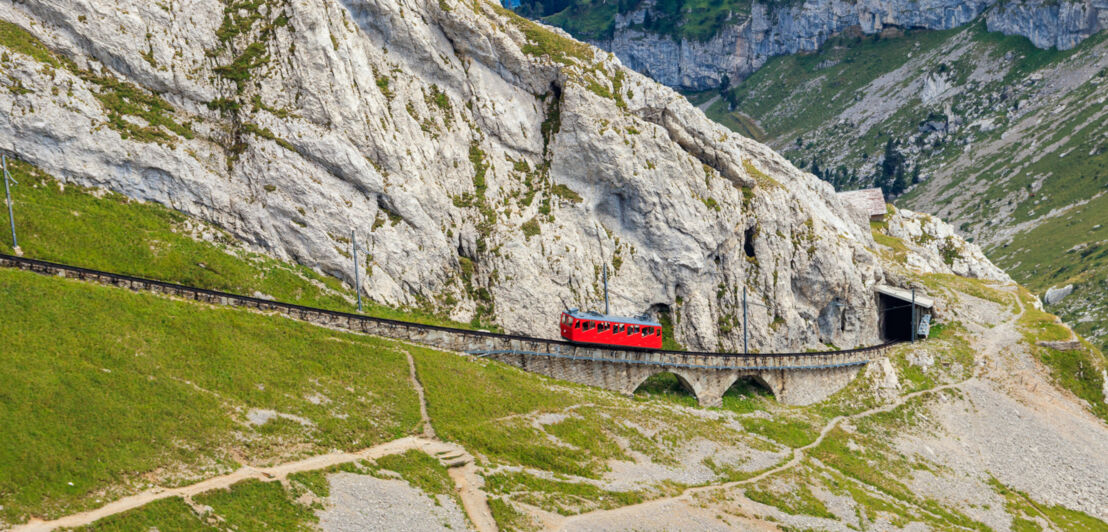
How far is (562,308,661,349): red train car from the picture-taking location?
63.7 metres

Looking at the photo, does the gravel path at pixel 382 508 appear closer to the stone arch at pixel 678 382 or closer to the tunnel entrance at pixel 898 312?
the stone arch at pixel 678 382

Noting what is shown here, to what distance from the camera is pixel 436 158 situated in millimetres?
75250

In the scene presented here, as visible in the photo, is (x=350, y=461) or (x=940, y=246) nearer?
(x=350, y=461)

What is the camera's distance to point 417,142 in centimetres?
7438

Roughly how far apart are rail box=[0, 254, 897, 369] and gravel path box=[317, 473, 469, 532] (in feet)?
56.2

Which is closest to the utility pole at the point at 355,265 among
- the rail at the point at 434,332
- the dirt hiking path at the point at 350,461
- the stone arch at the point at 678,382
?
the rail at the point at 434,332

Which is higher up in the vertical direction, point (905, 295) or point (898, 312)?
point (905, 295)

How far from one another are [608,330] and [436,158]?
24531mm

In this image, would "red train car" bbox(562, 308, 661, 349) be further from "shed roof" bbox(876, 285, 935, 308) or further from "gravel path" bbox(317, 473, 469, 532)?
"shed roof" bbox(876, 285, 935, 308)

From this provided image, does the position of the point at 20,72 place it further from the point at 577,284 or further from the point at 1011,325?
the point at 1011,325

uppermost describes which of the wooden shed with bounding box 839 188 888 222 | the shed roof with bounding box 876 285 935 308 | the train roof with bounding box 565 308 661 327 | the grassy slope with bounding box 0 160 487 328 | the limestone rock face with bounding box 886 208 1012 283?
the wooden shed with bounding box 839 188 888 222

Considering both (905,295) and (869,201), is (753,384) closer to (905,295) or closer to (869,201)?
(905,295)

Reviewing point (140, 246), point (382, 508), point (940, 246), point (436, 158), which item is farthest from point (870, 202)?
point (382, 508)

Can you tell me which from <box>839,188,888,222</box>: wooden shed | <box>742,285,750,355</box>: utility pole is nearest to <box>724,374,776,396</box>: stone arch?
<box>742,285,750,355</box>: utility pole
